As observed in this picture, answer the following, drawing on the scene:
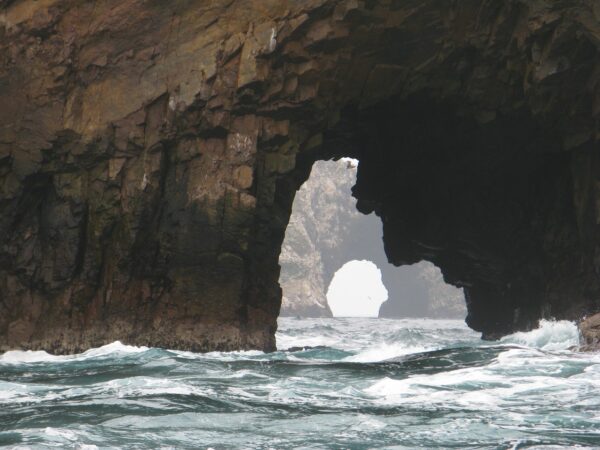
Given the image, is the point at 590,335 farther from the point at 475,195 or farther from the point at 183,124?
the point at 475,195

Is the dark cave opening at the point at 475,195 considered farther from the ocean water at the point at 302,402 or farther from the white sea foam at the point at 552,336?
the ocean water at the point at 302,402

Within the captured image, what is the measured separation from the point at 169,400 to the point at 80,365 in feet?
19.1

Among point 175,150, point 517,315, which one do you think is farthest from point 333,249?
point 175,150

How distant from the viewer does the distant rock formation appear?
152m

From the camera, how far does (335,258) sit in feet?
539

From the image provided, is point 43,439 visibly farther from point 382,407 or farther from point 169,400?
point 382,407

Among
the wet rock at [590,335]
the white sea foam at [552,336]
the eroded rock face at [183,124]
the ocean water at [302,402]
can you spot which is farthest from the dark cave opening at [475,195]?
the ocean water at [302,402]

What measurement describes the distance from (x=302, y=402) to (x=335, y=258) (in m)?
152

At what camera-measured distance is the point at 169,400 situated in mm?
12031

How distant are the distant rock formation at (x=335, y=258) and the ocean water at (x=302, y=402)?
130 metres

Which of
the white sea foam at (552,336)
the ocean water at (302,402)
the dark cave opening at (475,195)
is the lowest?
the ocean water at (302,402)

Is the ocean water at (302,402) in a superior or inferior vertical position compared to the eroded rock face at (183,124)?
inferior

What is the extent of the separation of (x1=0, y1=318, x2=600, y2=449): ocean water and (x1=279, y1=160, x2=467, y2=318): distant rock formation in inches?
Answer: 5128

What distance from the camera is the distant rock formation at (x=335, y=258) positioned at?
151750mm
